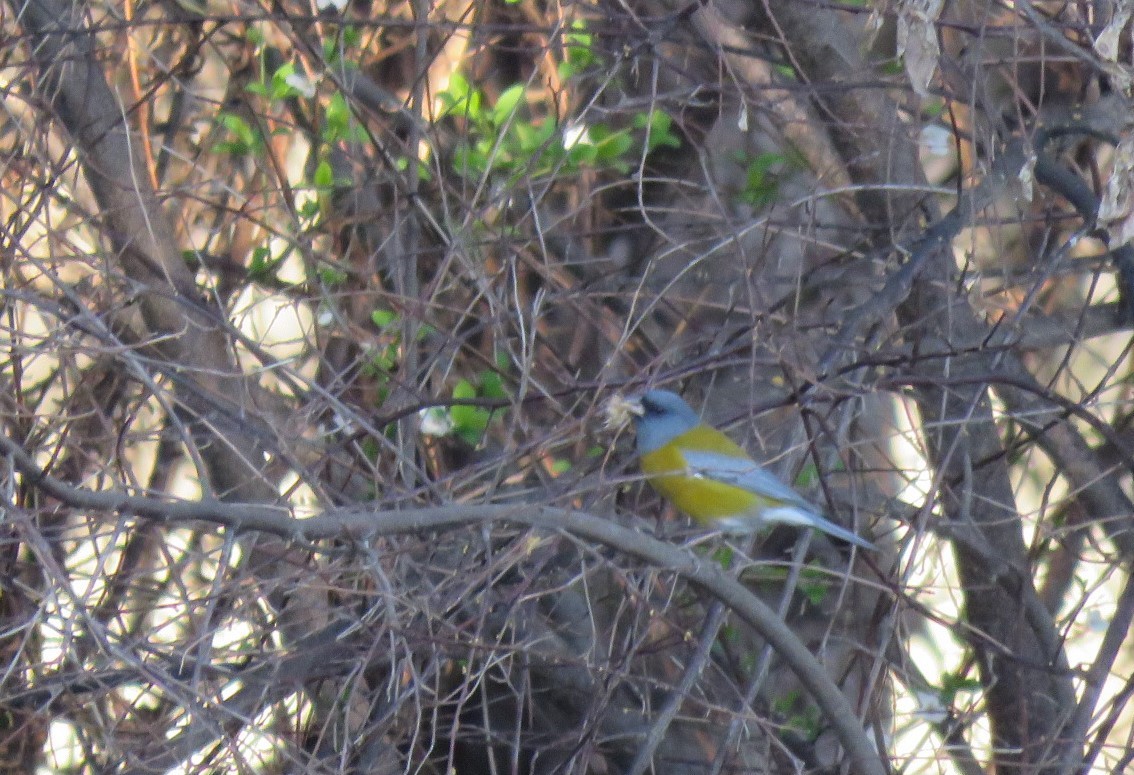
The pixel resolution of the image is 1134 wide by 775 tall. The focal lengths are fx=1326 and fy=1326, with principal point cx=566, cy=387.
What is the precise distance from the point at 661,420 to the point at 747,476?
1.27ft

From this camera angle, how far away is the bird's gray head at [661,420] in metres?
4.15

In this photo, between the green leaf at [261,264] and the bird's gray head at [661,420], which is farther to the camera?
the green leaf at [261,264]

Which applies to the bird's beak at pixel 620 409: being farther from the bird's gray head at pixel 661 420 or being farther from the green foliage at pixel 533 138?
the green foliage at pixel 533 138

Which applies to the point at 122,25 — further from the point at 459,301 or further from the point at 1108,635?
the point at 1108,635

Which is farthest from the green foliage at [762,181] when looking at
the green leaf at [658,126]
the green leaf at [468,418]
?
the green leaf at [468,418]

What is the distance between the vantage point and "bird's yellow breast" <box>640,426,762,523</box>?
416cm

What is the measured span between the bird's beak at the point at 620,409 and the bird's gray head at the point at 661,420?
0.43ft

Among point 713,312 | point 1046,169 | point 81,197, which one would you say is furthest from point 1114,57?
point 81,197

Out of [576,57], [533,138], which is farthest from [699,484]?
[576,57]

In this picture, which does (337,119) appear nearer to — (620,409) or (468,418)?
(468,418)

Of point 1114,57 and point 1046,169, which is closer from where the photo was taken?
point 1114,57

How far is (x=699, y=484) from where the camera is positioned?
14.3 ft

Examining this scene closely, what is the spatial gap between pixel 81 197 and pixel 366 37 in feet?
4.43

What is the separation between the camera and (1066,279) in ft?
18.0
